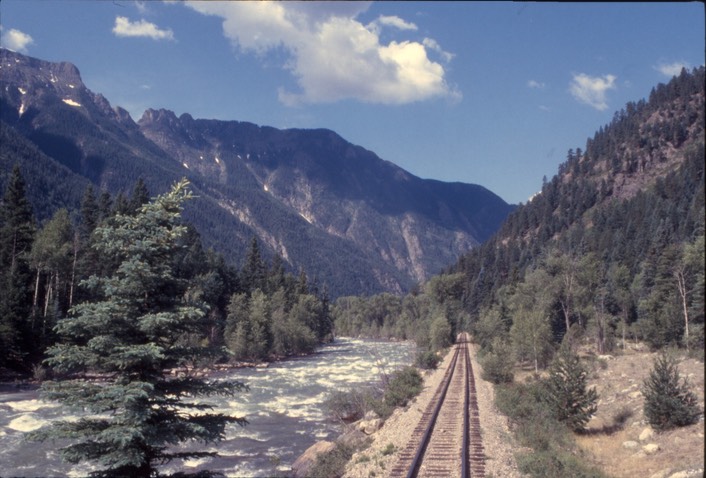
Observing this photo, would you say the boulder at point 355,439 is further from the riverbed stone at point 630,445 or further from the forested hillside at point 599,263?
the forested hillside at point 599,263

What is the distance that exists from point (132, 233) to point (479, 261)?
454 feet

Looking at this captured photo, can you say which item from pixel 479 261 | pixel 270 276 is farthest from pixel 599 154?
pixel 270 276

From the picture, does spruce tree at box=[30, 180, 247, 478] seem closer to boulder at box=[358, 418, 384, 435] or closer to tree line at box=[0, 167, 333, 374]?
boulder at box=[358, 418, 384, 435]

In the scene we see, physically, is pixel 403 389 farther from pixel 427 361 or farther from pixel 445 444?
pixel 427 361

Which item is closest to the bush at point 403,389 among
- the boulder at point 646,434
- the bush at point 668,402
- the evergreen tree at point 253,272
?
the boulder at point 646,434

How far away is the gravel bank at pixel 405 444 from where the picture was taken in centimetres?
1578

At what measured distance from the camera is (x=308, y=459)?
22.0 meters

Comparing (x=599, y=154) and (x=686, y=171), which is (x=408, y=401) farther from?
(x=599, y=154)

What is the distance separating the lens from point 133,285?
9.95 meters

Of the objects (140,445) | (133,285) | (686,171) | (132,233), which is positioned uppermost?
(686,171)

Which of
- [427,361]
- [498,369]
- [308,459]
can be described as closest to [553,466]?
[308,459]

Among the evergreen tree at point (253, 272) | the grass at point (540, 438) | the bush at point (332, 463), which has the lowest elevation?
the bush at point (332, 463)

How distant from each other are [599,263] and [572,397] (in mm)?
50180

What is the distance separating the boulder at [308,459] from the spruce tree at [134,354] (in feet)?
36.3
